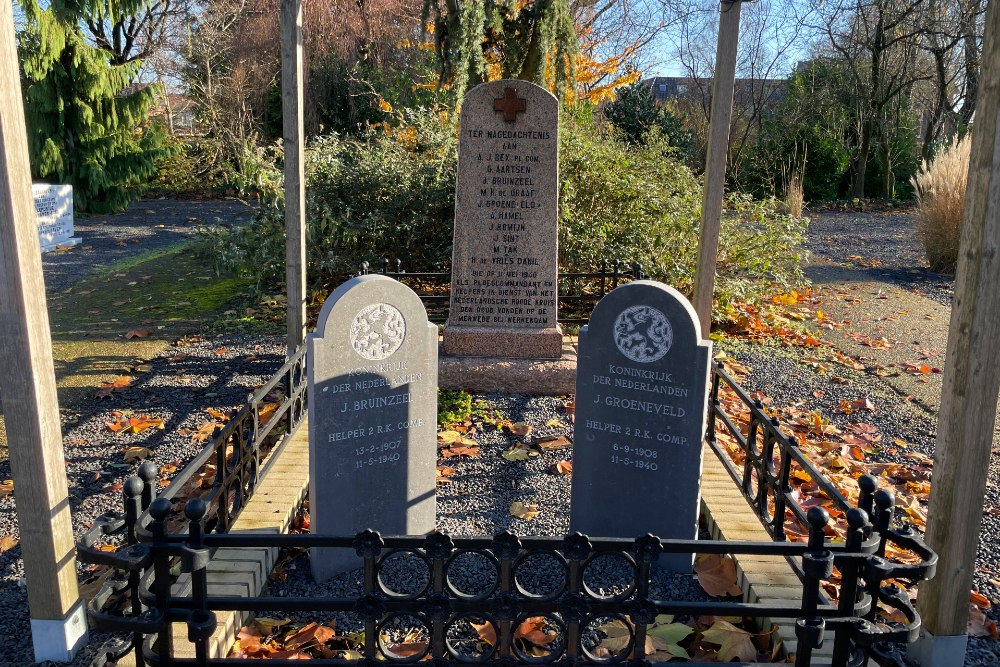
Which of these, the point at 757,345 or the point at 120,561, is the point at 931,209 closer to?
the point at 757,345

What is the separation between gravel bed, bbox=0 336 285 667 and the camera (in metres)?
3.58

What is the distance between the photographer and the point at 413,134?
36.0 feet

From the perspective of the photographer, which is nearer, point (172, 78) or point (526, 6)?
point (526, 6)

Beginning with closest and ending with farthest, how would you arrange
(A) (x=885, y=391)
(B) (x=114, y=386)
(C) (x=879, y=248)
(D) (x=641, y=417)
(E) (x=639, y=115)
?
(D) (x=641, y=417) → (B) (x=114, y=386) → (A) (x=885, y=391) → (C) (x=879, y=248) → (E) (x=639, y=115)

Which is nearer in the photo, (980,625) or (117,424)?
(980,625)

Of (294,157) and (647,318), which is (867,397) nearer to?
(647,318)

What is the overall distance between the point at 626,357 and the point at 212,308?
7267 millimetres

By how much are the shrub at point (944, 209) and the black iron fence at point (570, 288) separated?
22.4 ft

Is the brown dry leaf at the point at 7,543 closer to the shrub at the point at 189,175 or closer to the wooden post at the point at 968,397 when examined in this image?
the wooden post at the point at 968,397

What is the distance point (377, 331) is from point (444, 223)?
5972 millimetres

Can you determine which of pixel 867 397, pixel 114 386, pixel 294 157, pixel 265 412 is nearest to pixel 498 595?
pixel 265 412

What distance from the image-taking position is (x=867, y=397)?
689 centimetres

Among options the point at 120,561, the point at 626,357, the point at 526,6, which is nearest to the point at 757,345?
the point at 526,6

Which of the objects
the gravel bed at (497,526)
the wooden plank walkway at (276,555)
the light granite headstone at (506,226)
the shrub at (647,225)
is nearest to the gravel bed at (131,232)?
the light granite headstone at (506,226)
